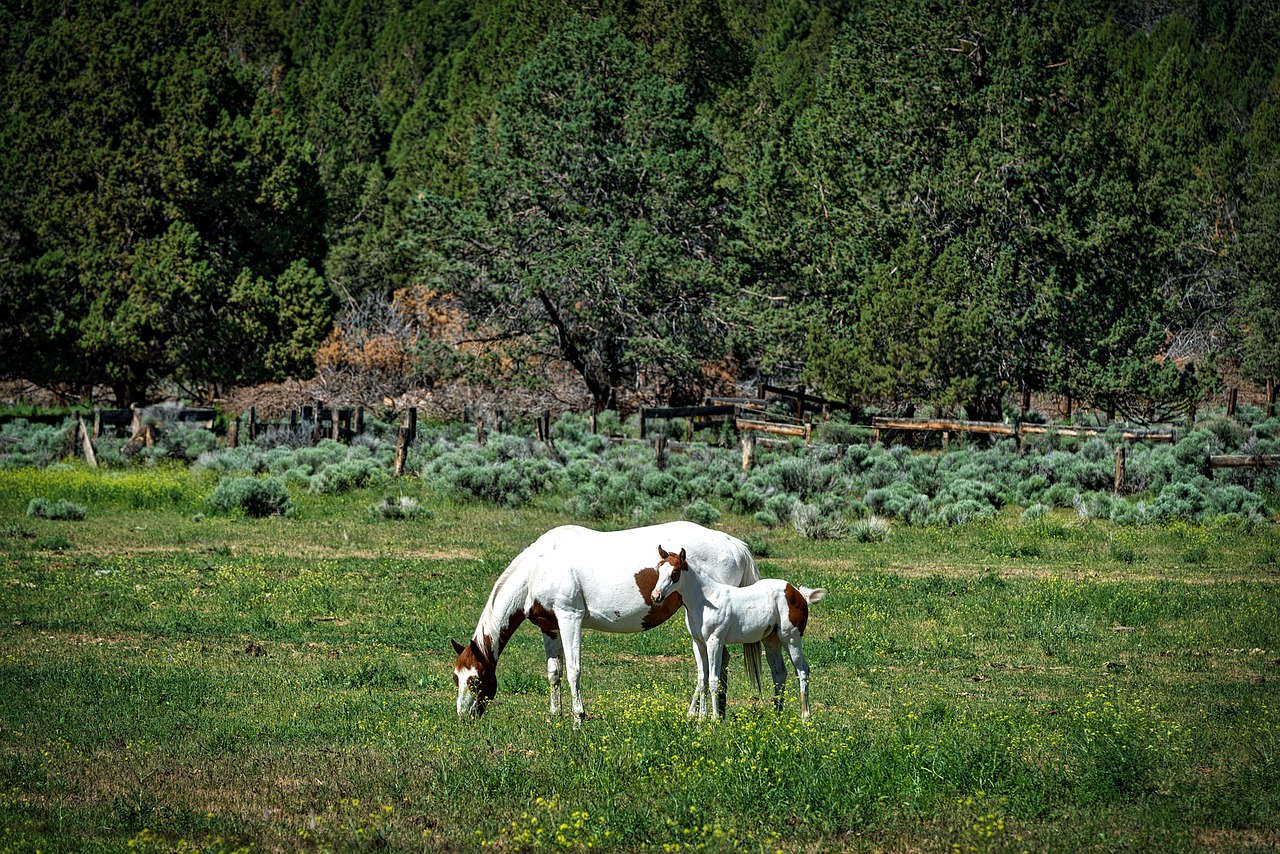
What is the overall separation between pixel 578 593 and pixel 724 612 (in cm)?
134

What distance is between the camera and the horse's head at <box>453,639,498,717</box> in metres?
11.9

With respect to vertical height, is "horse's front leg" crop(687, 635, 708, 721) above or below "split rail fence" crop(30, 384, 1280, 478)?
below

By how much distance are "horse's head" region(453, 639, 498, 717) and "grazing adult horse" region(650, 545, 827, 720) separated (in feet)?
5.98

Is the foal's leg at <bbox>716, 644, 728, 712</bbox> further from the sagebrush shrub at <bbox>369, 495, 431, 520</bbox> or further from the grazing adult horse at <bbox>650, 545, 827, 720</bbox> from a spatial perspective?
the sagebrush shrub at <bbox>369, 495, 431, 520</bbox>

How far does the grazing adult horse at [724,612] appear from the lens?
11234 mm

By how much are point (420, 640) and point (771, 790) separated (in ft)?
25.8

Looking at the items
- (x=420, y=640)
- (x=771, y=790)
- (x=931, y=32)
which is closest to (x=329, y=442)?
(x=420, y=640)

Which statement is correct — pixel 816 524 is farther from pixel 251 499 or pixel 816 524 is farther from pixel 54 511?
pixel 54 511

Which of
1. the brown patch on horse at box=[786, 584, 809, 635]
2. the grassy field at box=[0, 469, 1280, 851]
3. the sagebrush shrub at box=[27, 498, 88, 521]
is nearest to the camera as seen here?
the grassy field at box=[0, 469, 1280, 851]

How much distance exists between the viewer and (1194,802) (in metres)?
9.32

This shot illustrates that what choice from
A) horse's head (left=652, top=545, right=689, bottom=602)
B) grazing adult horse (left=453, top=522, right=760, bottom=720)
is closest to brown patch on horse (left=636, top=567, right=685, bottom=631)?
grazing adult horse (left=453, top=522, right=760, bottom=720)

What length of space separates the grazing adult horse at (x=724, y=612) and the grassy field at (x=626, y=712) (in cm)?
52

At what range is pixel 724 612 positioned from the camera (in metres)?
11.3

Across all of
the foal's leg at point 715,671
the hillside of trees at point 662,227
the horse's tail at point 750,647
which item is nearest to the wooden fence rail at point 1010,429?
the hillside of trees at point 662,227
